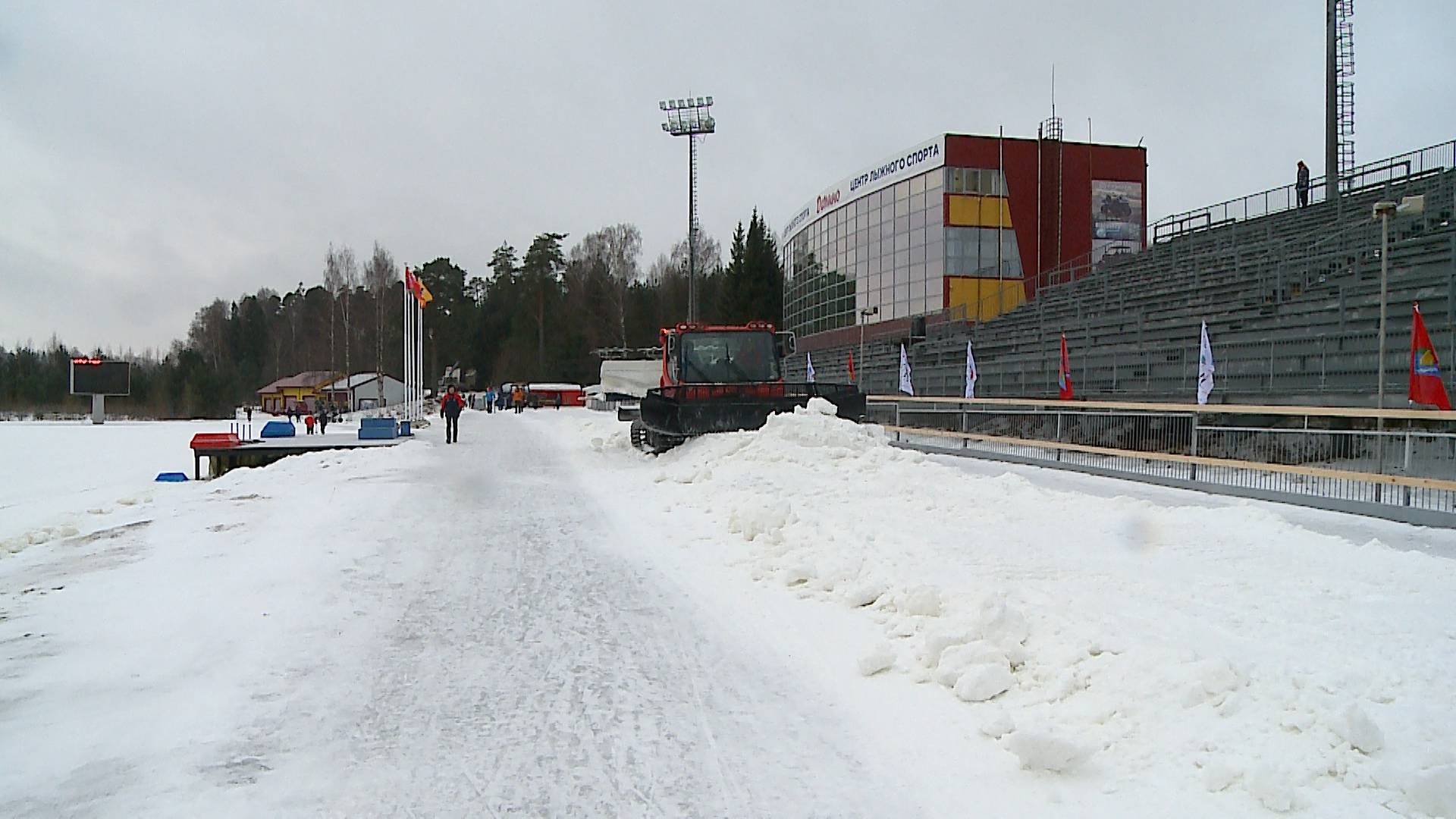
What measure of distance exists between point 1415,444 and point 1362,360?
7.55 metres

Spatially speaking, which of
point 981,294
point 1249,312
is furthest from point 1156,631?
point 981,294

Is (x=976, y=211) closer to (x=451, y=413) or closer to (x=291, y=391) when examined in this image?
(x=451, y=413)

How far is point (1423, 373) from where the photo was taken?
12.3m

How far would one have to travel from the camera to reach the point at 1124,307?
30.6 m

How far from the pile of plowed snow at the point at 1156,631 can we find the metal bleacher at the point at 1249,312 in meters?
10.0

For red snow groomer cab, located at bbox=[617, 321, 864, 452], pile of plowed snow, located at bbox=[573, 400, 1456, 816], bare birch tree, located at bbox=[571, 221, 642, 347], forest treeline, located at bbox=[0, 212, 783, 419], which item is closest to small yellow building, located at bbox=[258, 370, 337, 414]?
forest treeline, located at bbox=[0, 212, 783, 419]

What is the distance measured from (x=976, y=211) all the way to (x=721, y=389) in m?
31.5

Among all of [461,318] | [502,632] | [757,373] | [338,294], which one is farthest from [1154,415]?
[461,318]

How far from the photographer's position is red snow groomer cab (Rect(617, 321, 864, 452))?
18203mm

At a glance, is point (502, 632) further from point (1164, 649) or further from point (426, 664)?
point (1164, 649)

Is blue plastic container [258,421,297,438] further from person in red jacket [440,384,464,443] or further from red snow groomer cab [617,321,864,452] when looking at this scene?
red snow groomer cab [617,321,864,452]

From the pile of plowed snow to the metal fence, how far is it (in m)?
2.93

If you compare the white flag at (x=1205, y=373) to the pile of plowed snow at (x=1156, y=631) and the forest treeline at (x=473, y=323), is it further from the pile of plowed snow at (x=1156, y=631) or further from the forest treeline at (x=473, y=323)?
the forest treeline at (x=473, y=323)

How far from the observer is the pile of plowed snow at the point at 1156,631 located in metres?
4.05
